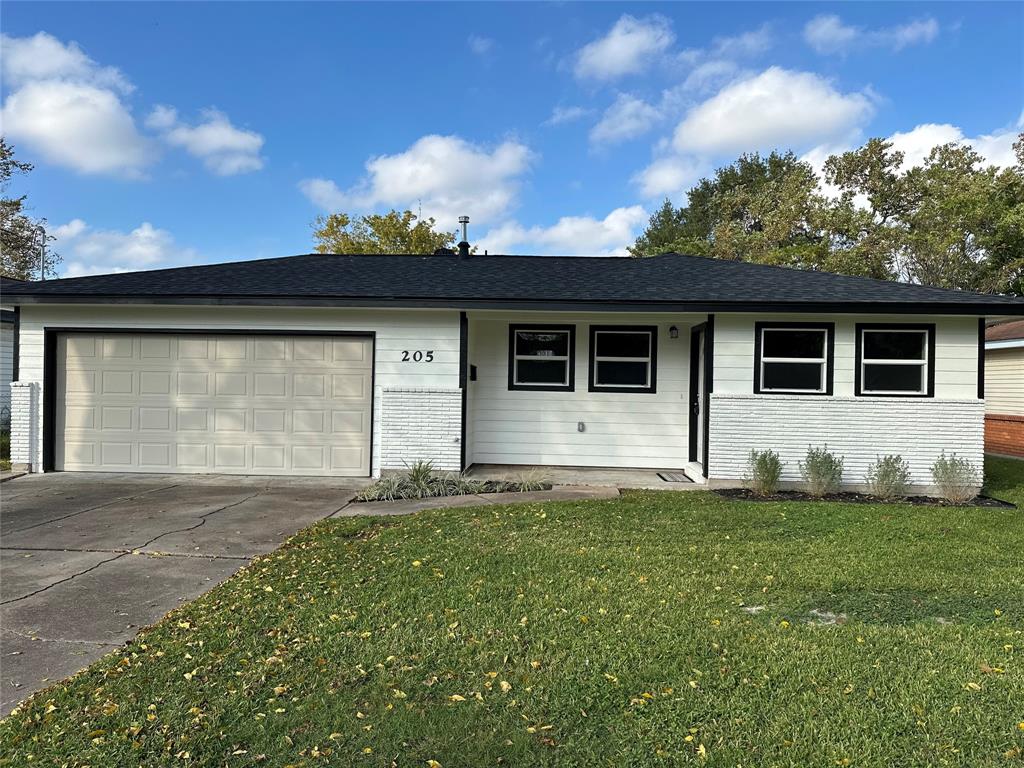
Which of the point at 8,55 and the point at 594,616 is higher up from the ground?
the point at 8,55

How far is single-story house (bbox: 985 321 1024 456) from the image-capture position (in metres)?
14.6

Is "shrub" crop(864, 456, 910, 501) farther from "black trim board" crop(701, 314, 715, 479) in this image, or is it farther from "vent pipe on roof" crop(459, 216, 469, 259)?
"vent pipe on roof" crop(459, 216, 469, 259)

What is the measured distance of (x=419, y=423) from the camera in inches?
373

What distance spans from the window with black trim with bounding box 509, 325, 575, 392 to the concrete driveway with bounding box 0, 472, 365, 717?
11.2 ft

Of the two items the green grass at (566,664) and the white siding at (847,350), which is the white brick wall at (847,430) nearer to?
the white siding at (847,350)

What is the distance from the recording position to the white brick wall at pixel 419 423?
945cm

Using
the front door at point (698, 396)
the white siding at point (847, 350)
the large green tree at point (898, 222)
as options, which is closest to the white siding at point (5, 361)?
the front door at point (698, 396)

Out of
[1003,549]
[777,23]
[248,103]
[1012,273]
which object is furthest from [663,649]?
[1012,273]

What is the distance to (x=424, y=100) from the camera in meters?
16.9

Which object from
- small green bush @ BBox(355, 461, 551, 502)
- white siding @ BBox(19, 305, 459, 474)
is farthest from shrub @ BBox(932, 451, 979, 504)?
white siding @ BBox(19, 305, 459, 474)

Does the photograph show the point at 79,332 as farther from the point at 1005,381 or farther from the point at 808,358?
the point at 1005,381

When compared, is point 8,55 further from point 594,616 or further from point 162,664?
point 594,616

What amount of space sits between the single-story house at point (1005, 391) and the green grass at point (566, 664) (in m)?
11.5

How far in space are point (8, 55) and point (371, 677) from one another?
12524 mm
